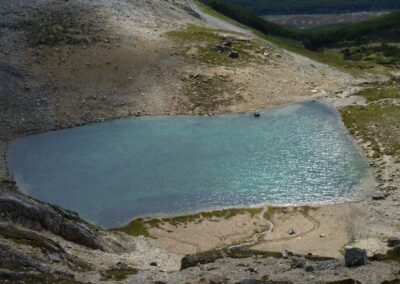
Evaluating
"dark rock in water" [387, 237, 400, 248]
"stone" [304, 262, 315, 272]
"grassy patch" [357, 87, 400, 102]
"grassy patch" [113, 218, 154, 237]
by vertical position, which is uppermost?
"stone" [304, 262, 315, 272]

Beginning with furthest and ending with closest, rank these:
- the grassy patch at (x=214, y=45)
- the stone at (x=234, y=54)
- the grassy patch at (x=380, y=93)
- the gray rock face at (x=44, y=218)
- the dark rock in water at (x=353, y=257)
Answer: the stone at (x=234, y=54) → the grassy patch at (x=214, y=45) → the grassy patch at (x=380, y=93) → the gray rock face at (x=44, y=218) → the dark rock in water at (x=353, y=257)

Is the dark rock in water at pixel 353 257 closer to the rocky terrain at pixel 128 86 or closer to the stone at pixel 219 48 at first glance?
the rocky terrain at pixel 128 86

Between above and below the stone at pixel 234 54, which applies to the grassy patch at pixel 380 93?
below

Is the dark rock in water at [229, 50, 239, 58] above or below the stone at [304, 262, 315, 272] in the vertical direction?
above

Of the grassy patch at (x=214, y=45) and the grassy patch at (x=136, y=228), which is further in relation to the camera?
the grassy patch at (x=214, y=45)

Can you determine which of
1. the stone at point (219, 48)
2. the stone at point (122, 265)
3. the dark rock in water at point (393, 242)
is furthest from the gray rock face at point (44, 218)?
the stone at point (219, 48)

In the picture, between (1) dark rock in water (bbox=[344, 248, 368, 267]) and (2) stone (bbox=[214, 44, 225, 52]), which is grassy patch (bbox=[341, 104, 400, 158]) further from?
(1) dark rock in water (bbox=[344, 248, 368, 267])

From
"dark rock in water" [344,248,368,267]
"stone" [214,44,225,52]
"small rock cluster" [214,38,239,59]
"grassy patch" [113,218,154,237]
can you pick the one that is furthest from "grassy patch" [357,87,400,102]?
"dark rock in water" [344,248,368,267]

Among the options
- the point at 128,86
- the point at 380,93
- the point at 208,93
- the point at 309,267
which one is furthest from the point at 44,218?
the point at 380,93
